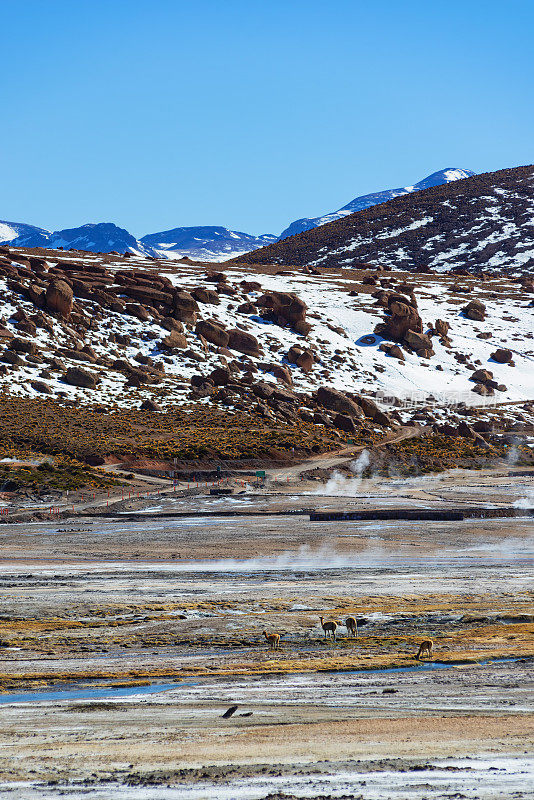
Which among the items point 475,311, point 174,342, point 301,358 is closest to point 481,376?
point 301,358

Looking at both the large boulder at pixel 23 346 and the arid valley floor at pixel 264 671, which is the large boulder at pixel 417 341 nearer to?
the large boulder at pixel 23 346

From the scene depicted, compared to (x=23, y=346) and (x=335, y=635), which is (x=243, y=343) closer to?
(x=23, y=346)

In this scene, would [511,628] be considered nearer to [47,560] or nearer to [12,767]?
[12,767]

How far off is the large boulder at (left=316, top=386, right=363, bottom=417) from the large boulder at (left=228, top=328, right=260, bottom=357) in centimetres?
1403

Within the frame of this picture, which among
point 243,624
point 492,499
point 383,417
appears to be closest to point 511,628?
point 243,624

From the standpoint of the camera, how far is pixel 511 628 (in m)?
23.3

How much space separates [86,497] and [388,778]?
170ft

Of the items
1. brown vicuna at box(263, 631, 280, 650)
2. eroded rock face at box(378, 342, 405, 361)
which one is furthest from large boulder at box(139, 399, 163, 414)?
brown vicuna at box(263, 631, 280, 650)

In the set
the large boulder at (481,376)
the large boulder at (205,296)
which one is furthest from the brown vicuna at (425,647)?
the large boulder at (205,296)

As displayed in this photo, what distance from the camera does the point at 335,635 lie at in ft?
74.5

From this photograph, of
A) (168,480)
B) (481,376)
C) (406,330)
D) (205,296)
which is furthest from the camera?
(406,330)

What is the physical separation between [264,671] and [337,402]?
3069 inches

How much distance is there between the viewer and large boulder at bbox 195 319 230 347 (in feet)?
361

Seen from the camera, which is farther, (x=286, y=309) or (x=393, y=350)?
(x=286, y=309)
